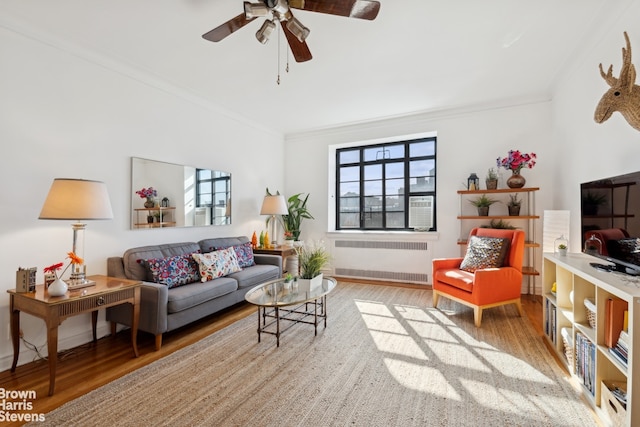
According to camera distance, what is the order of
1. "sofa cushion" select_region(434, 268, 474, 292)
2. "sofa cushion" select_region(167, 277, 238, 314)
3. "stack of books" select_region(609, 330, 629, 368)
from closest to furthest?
1. "stack of books" select_region(609, 330, 629, 368)
2. "sofa cushion" select_region(167, 277, 238, 314)
3. "sofa cushion" select_region(434, 268, 474, 292)

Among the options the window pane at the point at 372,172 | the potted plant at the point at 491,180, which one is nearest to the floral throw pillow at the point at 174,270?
the window pane at the point at 372,172

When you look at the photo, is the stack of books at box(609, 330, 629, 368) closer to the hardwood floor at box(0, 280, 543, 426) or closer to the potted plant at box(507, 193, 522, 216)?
the hardwood floor at box(0, 280, 543, 426)

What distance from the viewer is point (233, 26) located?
77.0 inches

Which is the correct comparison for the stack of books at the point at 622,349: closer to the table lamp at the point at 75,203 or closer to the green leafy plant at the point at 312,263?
the green leafy plant at the point at 312,263

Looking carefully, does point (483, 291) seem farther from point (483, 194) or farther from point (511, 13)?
point (511, 13)

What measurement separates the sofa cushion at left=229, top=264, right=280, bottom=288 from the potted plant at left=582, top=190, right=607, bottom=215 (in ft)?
10.7

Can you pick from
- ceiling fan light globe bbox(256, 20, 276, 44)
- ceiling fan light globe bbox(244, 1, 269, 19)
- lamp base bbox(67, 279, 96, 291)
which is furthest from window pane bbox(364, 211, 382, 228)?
lamp base bbox(67, 279, 96, 291)

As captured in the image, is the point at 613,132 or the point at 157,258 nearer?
the point at 613,132

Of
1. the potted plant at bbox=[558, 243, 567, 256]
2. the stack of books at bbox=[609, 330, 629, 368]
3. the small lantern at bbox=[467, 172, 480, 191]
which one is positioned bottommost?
the stack of books at bbox=[609, 330, 629, 368]

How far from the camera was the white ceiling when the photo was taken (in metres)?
2.23

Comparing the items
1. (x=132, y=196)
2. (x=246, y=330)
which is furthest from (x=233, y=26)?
(x=246, y=330)

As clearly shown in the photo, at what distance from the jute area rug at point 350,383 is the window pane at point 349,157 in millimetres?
3268

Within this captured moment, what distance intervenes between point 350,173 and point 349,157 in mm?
304

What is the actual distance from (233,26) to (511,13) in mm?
2112
